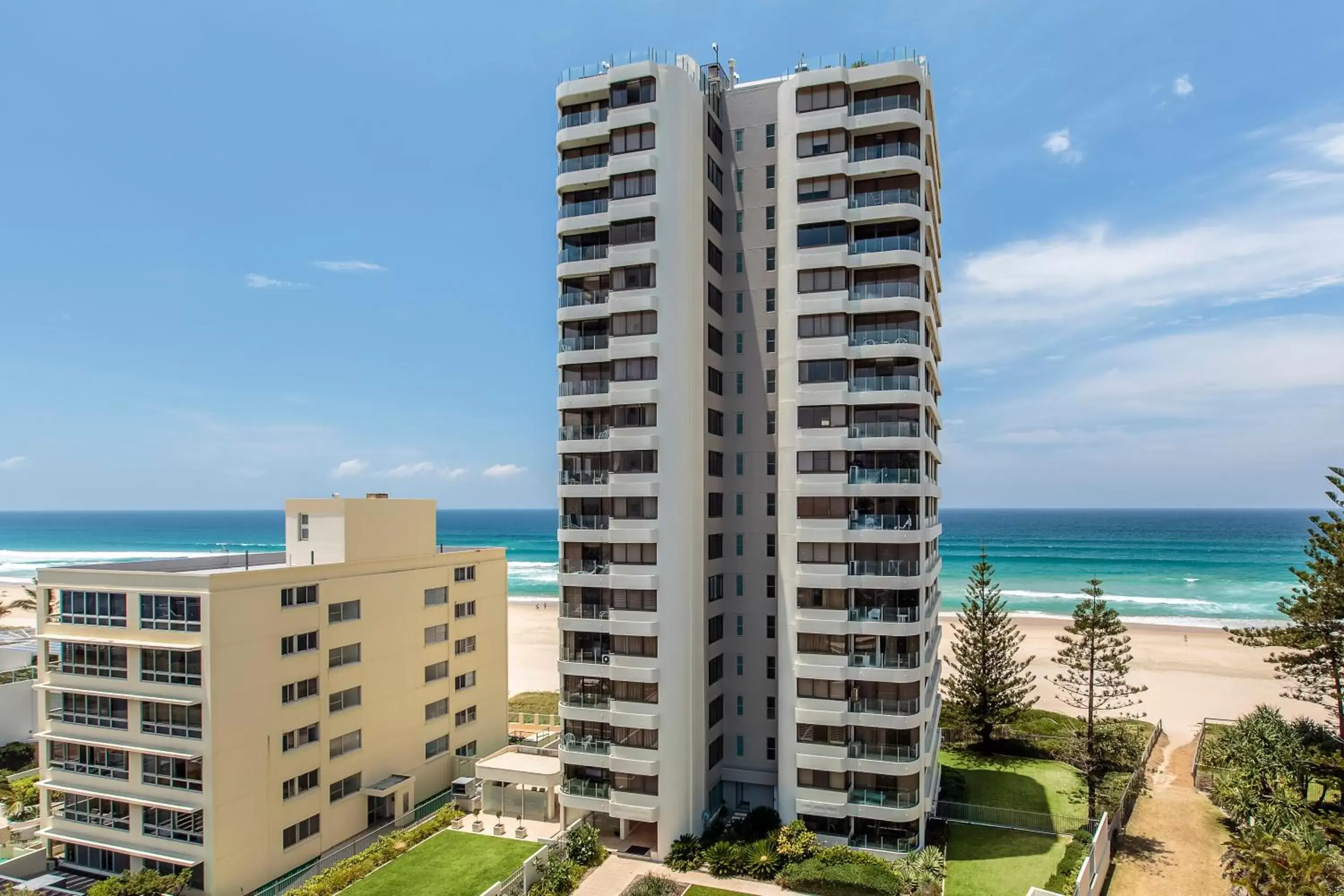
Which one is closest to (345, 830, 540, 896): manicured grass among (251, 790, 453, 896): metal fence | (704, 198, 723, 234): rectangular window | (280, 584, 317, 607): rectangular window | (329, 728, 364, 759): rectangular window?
(251, 790, 453, 896): metal fence

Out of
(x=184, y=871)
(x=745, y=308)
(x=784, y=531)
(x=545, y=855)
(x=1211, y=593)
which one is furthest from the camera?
(x=1211, y=593)

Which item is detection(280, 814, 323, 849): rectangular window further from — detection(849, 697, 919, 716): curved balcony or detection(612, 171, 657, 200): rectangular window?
detection(612, 171, 657, 200): rectangular window

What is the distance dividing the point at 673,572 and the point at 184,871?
18.8m

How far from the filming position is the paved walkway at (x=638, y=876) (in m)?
24.4

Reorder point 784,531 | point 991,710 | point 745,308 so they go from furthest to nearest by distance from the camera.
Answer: point 991,710 → point 745,308 → point 784,531

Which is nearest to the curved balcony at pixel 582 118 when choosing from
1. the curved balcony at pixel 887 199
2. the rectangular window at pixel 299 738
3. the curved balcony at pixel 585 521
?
the curved balcony at pixel 887 199

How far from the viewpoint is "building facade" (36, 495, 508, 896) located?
81.3 feet

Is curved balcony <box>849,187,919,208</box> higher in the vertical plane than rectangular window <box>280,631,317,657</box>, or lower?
higher

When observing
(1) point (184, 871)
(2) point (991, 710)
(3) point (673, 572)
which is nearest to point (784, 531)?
(3) point (673, 572)

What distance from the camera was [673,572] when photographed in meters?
27.3

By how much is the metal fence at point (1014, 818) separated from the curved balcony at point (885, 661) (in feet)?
27.0

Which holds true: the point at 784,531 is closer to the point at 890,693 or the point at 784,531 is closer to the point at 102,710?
the point at 890,693

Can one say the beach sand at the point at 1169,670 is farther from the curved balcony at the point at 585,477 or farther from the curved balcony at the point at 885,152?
the curved balcony at the point at 885,152

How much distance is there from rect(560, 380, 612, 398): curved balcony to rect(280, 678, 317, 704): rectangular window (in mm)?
14517
